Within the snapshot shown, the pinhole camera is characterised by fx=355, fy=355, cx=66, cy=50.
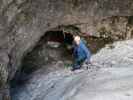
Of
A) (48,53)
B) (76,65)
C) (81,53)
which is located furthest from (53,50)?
(81,53)

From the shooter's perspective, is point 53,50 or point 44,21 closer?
point 44,21

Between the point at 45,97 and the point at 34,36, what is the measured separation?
188 cm

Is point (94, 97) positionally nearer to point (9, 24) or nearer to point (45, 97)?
point (45, 97)

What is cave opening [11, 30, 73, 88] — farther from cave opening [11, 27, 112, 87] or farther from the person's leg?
the person's leg

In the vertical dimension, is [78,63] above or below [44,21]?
below

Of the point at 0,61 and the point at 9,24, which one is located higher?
the point at 9,24

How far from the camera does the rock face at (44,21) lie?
25.2ft

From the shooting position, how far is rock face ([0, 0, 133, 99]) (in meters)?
7.68

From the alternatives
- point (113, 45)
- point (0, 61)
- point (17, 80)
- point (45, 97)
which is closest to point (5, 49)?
point (0, 61)

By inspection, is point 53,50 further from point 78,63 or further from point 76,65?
point 78,63

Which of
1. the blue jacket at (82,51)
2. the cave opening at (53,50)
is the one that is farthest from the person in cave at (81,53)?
the cave opening at (53,50)

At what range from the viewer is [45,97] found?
7.87 m

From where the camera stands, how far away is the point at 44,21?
30.0 ft

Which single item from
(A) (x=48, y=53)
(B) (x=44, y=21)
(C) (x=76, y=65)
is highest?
(B) (x=44, y=21)
